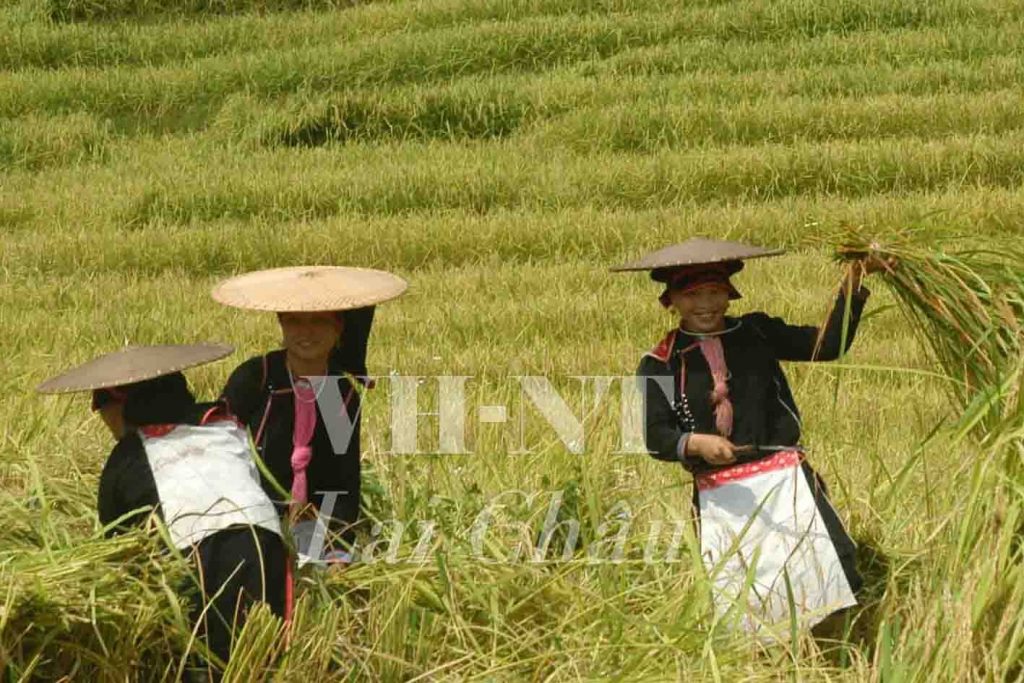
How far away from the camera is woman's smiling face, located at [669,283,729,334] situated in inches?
179

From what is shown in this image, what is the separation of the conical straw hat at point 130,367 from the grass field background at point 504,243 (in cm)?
33

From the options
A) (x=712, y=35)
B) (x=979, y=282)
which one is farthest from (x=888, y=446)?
(x=712, y=35)

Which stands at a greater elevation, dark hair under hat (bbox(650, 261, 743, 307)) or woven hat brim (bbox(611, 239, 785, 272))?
woven hat brim (bbox(611, 239, 785, 272))

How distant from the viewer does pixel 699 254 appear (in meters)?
4.52

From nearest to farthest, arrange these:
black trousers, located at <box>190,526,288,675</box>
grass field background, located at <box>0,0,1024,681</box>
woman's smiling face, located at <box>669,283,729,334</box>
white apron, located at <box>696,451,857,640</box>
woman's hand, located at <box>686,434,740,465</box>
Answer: black trousers, located at <box>190,526,288,675</box> < grass field background, located at <box>0,0,1024,681</box> < white apron, located at <box>696,451,857,640</box> < woman's hand, located at <box>686,434,740,465</box> < woman's smiling face, located at <box>669,283,729,334</box>

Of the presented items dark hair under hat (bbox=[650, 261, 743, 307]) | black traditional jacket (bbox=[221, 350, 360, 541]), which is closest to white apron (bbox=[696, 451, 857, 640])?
dark hair under hat (bbox=[650, 261, 743, 307])

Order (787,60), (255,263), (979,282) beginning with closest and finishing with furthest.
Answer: (979,282) < (255,263) < (787,60)

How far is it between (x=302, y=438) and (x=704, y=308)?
1.06 m

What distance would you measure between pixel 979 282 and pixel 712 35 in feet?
34.8

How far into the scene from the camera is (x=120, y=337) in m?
8.38

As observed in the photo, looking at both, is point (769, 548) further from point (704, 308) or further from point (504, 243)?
point (504, 243)

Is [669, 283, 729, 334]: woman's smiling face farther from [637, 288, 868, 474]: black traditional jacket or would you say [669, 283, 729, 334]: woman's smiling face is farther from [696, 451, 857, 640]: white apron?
[696, 451, 857, 640]: white apron

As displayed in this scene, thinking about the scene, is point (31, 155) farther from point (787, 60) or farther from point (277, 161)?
point (787, 60)

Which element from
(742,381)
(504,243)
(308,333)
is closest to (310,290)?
(308,333)
